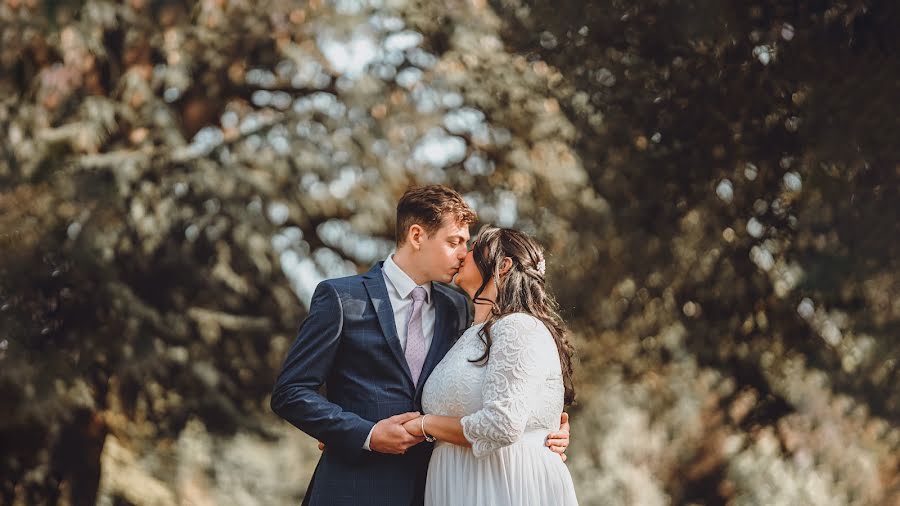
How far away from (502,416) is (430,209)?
24.1 inches

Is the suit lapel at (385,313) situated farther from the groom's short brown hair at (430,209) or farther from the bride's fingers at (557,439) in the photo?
the bride's fingers at (557,439)

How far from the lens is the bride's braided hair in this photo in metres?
2.47

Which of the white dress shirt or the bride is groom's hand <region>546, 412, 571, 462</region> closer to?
the bride

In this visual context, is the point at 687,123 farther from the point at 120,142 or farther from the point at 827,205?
the point at 120,142

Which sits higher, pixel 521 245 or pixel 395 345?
pixel 521 245

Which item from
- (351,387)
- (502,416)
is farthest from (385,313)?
(502,416)

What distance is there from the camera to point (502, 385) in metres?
2.31

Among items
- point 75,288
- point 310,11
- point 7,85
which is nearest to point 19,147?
point 7,85

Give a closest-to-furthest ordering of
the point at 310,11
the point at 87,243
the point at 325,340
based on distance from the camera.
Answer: the point at 325,340 < the point at 87,243 < the point at 310,11

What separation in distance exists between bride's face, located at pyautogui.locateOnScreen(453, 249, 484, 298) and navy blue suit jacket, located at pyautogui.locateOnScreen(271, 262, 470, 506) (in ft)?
0.68

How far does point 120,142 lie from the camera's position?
5484 millimetres

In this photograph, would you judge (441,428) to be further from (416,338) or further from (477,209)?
(477,209)

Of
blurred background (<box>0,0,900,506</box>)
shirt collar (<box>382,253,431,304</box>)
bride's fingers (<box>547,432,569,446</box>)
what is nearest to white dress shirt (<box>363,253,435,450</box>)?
shirt collar (<box>382,253,431,304</box>)

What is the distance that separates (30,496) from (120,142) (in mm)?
1980
